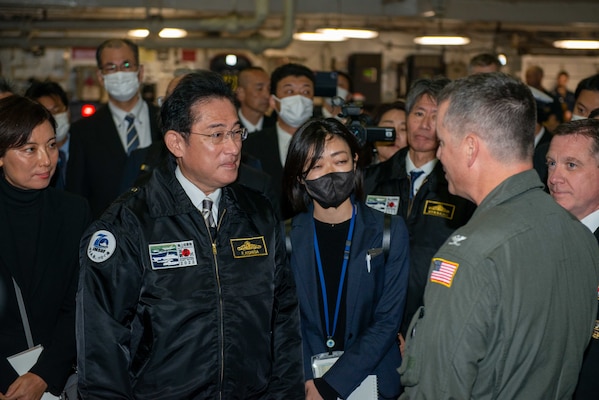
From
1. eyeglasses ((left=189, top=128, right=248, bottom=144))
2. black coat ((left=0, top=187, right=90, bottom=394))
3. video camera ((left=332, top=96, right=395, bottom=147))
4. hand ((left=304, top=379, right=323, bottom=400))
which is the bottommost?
hand ((left=304, top=379, right=323, bottom=400))


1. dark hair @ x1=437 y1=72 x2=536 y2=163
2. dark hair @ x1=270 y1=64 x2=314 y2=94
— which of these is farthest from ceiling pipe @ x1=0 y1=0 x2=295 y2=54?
dark hair @ x1=437 y1=72 x2=536 y2=163

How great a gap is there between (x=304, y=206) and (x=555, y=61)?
10846 millimetres

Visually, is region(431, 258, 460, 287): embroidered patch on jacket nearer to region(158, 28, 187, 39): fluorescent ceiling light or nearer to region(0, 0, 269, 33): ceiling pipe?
region(0, 0, 269, 33): ceiling pipe

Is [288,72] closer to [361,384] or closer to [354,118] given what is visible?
[354,118]

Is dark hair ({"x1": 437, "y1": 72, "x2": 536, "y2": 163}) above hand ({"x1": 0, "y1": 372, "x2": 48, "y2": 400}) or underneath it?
above

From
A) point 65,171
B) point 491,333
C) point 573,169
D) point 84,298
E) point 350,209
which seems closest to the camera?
point 491,333

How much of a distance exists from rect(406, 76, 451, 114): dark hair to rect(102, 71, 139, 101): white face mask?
1.92 metres

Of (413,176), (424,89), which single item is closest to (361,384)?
(413,176)

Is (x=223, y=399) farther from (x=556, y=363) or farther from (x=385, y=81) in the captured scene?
(x=385, y=81)

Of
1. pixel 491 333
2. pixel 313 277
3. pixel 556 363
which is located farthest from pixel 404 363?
pixel 313 277

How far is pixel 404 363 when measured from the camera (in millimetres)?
1910

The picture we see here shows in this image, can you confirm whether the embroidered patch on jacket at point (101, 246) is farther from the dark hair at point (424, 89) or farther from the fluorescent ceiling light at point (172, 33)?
the fluorescent ceiling light at point (172, 33)

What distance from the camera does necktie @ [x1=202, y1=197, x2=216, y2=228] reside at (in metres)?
2.45

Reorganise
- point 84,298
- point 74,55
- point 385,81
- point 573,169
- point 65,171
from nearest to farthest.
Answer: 1. point 84,298
2. point 573,169
3. point 65,171
4. point 74,55
5. point 385,81
